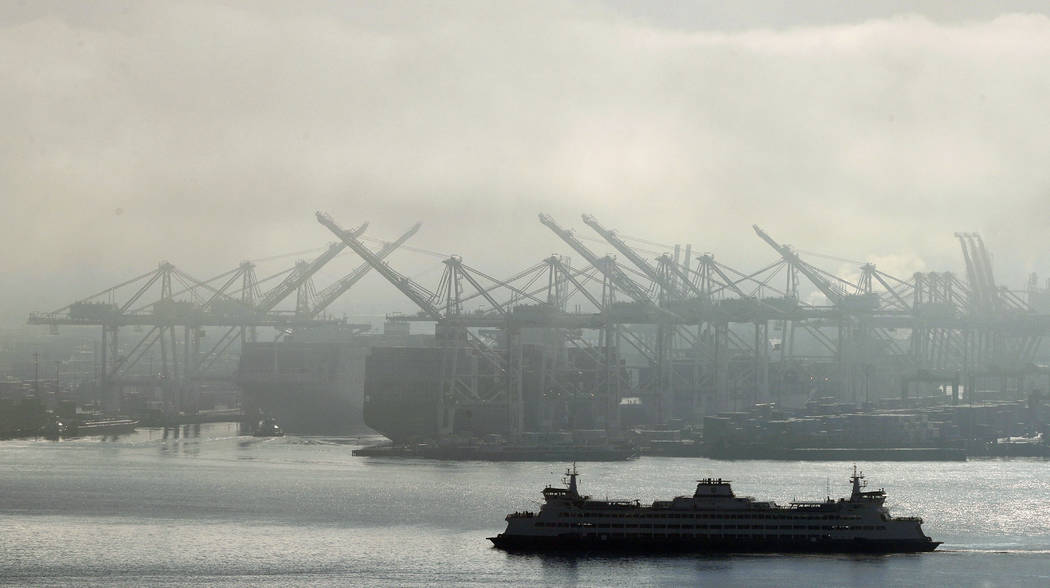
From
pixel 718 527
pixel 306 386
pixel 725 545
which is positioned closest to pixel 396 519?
pixel 718 527

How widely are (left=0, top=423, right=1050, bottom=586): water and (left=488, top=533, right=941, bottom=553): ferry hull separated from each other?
25.4 inches

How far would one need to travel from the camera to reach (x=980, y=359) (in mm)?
137750

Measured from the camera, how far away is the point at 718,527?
4938 cm

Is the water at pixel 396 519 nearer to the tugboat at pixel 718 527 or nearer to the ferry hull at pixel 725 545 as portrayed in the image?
the ferry hull at pixel 725 545

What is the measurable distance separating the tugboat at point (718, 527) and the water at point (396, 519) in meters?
0.81

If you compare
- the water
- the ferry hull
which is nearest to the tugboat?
the ferry hull

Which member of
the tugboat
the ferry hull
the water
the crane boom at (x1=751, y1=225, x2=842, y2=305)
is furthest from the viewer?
the crane boom at (x1=751, y1=225, x2=842, y2=305)

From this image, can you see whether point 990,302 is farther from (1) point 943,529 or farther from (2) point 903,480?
(1) point 943,529

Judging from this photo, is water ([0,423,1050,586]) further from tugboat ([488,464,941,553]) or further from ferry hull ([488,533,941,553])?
tugboat ([488,464,941,553])

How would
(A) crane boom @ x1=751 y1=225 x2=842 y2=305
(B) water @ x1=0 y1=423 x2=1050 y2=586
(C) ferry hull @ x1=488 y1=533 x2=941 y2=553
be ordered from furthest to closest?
(A) crane boom @ x1=751 y1=225 x2=842 y2=305, (C) ferry hull @ x1=488 y1=533 x2=941 y2=553, (B) water @ x1=0 y1=423 x2=1050 y2=586

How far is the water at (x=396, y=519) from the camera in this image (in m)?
45.3

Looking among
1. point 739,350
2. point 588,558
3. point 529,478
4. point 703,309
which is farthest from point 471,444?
point 588,558

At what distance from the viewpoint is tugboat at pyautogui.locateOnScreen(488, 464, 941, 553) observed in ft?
161

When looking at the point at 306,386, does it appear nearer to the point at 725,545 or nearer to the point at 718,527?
the point at 718,527
